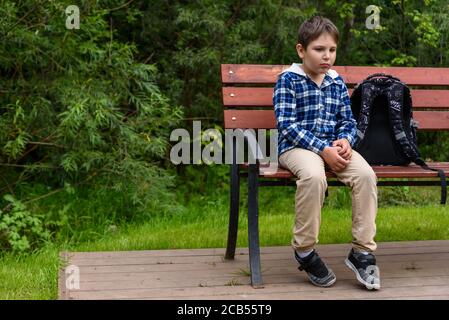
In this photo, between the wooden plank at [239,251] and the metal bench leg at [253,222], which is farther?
the wooden plank at [239,251]

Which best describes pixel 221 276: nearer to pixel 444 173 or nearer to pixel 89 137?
pixel 444 173

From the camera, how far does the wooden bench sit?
3418 millimetres

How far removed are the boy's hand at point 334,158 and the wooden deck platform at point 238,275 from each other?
54 centimetres

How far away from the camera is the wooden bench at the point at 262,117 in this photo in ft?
11.2

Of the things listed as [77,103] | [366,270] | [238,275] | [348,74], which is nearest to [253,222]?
[238,275]

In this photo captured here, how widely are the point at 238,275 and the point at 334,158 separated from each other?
76cm

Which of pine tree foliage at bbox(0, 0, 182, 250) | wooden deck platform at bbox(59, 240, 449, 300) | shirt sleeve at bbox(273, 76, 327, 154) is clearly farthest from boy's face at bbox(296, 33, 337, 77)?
pine tree foliage at bbox(0, 0, 182, 250)

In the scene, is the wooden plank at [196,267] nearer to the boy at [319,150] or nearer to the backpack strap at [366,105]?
the boy at [319,150]

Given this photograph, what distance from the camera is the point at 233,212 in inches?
153

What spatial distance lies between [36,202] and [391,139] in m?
2.81

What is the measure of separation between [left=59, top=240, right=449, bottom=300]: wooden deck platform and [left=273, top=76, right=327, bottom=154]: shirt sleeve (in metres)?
0.64

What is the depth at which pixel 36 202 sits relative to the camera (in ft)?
17.7

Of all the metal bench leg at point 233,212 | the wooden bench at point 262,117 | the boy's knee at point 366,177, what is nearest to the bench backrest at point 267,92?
the wooden bench at point 262,117
